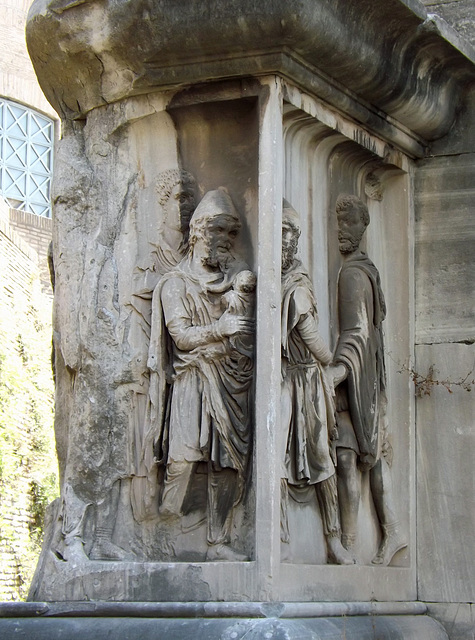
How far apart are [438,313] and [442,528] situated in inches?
55.1

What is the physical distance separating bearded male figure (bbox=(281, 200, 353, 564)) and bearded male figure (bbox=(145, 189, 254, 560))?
0.83ft

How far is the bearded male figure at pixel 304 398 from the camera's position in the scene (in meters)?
7.29

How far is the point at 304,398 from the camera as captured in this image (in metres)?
7.40

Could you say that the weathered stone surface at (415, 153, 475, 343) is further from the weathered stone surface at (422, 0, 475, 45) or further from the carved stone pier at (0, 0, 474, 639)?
the weathered stone surface at (422, 0, 475, 45)

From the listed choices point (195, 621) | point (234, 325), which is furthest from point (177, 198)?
point (195, 621)

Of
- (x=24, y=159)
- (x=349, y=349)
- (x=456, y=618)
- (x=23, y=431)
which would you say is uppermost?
(x=24, y=159)

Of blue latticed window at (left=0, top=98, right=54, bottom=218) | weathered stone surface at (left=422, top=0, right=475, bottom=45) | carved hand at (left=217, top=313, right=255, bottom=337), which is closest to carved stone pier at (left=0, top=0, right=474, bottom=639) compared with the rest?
carved hand at (left=217, top=313, right=255, bottom=337)

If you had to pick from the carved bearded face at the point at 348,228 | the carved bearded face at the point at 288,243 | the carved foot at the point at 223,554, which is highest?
the carved bearded face at the point at 348,228

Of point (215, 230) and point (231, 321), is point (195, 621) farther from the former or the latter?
point (215, 230)

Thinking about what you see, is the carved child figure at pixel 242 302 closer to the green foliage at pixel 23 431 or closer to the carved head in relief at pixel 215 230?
the carved head in relief at pixel 215 230

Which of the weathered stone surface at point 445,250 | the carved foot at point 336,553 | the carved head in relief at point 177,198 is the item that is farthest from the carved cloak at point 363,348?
the carved head in relief at point 177,198

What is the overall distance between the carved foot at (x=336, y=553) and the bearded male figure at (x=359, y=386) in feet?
0.46

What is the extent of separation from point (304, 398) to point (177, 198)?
143 cm

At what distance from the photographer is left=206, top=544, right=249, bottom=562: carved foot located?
6.98 metres
